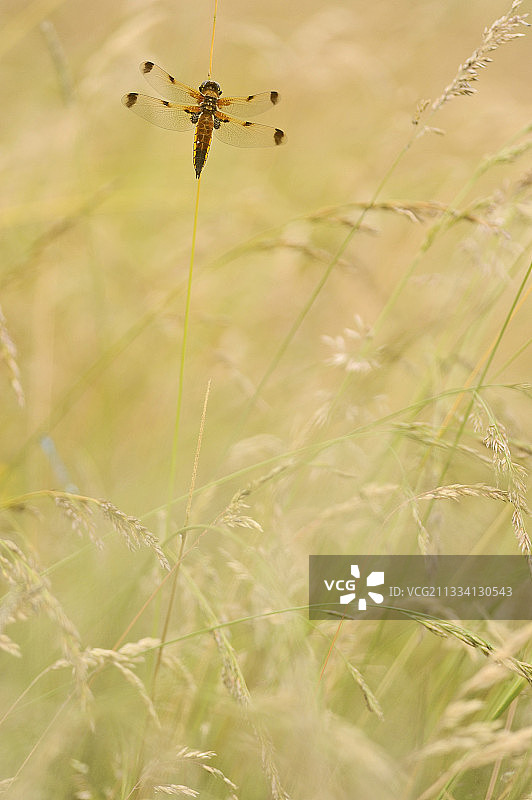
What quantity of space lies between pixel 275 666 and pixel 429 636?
451 millimetres

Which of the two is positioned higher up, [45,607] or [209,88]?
[209,88]

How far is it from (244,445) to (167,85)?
875 mm

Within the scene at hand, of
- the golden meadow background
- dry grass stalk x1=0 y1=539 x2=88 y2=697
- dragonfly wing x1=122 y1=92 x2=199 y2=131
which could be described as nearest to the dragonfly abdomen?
dragonfly wing x1=122 y1=92 x2=199 y2=131

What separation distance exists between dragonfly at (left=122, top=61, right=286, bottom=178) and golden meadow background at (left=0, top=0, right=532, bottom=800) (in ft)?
0.84

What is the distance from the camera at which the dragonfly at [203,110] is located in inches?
51.2

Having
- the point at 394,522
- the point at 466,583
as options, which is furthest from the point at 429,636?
the point at 394,522

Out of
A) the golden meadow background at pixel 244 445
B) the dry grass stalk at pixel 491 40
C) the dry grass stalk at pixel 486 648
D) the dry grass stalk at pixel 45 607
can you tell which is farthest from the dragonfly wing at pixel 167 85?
the dry grass stalk at pixel 486 648

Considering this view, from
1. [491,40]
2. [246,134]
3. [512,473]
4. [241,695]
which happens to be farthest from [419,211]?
[241,695]

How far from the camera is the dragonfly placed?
4.27 ft

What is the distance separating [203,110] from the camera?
4.28 feet

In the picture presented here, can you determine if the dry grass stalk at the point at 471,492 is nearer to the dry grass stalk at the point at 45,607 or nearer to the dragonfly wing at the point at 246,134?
the dry grass stalk at the point at 45,607

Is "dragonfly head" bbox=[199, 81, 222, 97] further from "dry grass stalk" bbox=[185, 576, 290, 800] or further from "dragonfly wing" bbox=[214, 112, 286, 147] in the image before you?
"dry grass stalk" bbox=[185, 576, 290, 800]

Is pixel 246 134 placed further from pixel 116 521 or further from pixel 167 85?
pixel 116 521

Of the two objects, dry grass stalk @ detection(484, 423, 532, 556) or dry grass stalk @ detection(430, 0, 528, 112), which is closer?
dry grass stalk @ detection(484, 423, 532, 556)
